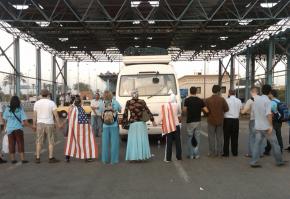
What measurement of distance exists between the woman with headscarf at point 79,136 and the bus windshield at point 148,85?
13.3ft

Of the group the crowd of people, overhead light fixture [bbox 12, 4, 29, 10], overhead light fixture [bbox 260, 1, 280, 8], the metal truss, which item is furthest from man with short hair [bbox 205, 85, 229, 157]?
overhead light fixture [bbox 12, 4, 29, 10]

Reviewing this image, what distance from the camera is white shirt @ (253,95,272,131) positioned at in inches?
406

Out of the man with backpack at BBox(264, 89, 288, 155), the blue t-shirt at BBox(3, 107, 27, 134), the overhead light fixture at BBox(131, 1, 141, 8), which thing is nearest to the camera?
the blue t-shirt at BBox(3, 107, 27, 134)

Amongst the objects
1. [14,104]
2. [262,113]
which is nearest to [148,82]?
[14,104]

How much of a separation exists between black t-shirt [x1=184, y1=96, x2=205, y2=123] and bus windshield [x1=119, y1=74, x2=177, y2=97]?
10.7 feet

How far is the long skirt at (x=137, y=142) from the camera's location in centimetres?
1120

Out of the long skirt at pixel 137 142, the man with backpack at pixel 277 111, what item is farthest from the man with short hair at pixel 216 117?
the long skirt at pixel 137 142

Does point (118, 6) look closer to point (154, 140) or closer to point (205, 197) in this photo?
point (154, 140)

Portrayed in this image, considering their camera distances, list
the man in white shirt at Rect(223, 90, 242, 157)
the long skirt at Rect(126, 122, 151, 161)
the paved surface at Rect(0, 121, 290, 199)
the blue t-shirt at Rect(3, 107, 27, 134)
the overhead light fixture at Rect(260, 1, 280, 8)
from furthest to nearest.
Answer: the overhead light fixture at Rect(260, 1, 280, 8) → the man in white shirt at Rect(223, 90, 242, 157) → the blue t-shirt at Rect(3, 107, 27, 134) → the long skirt at Rect(126, 122, 151, 161) → the paved surface at Rect(0, 121, 290, 199)

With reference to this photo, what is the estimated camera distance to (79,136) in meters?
11.4

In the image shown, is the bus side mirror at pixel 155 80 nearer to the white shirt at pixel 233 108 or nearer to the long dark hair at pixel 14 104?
the white shirt at pixel 233 108

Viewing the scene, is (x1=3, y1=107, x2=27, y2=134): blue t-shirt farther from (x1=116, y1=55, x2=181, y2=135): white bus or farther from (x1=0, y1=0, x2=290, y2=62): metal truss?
(x1=0, y1=0, x2=290, y2=62): metal truss

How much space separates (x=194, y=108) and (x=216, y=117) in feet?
1.96

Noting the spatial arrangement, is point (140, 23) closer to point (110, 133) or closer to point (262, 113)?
point (110, 133)
